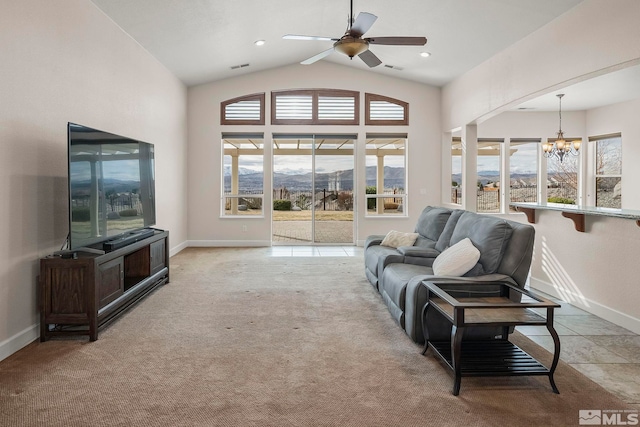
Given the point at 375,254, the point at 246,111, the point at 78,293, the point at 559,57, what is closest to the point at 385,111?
the point at 246,111

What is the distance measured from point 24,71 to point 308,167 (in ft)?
19.6

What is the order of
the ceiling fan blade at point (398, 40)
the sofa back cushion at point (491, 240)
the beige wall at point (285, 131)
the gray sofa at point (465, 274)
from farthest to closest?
the beige wall at point (285, 131) → the ceiling fan blade at point (398, 40) → the sofa back cushion at point (491, 240) → the gray sofa at point (465, 274)

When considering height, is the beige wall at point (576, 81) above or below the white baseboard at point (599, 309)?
above

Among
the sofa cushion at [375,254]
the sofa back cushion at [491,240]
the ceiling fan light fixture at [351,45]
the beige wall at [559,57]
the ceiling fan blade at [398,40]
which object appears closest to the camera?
the sofa back cushion at [491,240]

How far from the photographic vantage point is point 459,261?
3312mm

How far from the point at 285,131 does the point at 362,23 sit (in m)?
4.78

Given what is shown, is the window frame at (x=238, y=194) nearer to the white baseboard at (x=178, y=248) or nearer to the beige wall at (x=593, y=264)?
the white baseboard at (x=178, y=248)

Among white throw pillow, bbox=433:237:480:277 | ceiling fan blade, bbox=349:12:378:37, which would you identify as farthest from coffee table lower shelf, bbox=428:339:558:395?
ceiling fan blade, bbox=349:12:378:37

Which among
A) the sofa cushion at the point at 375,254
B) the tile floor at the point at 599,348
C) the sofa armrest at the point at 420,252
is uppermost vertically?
the sofa armrest at the point at 420,252

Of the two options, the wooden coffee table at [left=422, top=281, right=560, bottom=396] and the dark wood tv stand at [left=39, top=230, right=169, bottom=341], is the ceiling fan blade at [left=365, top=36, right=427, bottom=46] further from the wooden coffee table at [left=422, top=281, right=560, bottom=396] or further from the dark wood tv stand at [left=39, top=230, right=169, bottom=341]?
the dark wood tv stand at [left=39, top=230, right=169, bottom=341]

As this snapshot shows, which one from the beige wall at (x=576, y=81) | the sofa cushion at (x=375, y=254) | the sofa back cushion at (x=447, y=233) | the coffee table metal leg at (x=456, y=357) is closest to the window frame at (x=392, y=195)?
the beige wall at (x=576, y=81)

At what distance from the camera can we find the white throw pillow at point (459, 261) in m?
3.28

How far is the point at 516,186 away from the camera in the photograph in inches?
367

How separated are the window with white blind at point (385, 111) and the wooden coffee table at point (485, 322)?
19.8 feet
